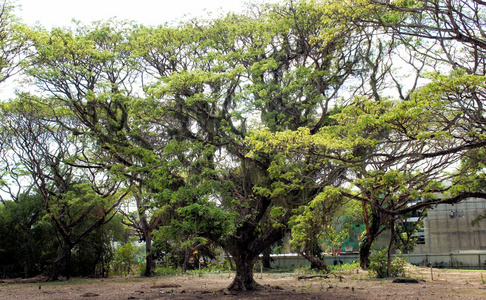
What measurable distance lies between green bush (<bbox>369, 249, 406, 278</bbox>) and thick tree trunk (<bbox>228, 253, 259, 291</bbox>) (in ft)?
15.8

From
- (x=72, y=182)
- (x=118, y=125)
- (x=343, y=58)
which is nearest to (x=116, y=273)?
(x=72, y=182)

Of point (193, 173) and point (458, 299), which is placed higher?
point (193, 173)

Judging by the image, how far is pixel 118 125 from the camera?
11.9 meters

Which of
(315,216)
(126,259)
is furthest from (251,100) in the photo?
(126,259)

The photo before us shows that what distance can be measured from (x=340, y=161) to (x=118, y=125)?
6.66 metres

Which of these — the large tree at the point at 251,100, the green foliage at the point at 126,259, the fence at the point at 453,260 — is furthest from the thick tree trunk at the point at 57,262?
the fence at the point at 453,260

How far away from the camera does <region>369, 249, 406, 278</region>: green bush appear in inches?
548

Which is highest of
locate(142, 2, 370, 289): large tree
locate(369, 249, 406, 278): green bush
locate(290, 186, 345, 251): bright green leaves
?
locate(142, 2, 370, 289): large tree

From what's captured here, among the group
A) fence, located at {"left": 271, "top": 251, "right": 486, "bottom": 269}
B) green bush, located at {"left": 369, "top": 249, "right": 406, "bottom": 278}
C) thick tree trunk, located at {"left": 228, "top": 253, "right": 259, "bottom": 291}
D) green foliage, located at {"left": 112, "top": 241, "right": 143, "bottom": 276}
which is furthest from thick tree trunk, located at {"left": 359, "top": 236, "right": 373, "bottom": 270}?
green foliage, located at {"left": 112, "top": 241, "right": 143, "bottom": 276}

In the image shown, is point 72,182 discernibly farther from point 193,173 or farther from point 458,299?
point 458,299

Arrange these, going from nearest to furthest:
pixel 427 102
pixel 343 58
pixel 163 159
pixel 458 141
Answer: pixel 427 102, pixel 458 141, pixel 163 159, pixel 343 58

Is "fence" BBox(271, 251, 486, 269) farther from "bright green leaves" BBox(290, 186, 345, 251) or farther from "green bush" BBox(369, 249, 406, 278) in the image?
"bright green leaves" BBox(290, 186, 345, 251)

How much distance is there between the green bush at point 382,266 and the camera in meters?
13.9

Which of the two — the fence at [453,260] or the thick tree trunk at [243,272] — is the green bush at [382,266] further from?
the fence at [453,260]
